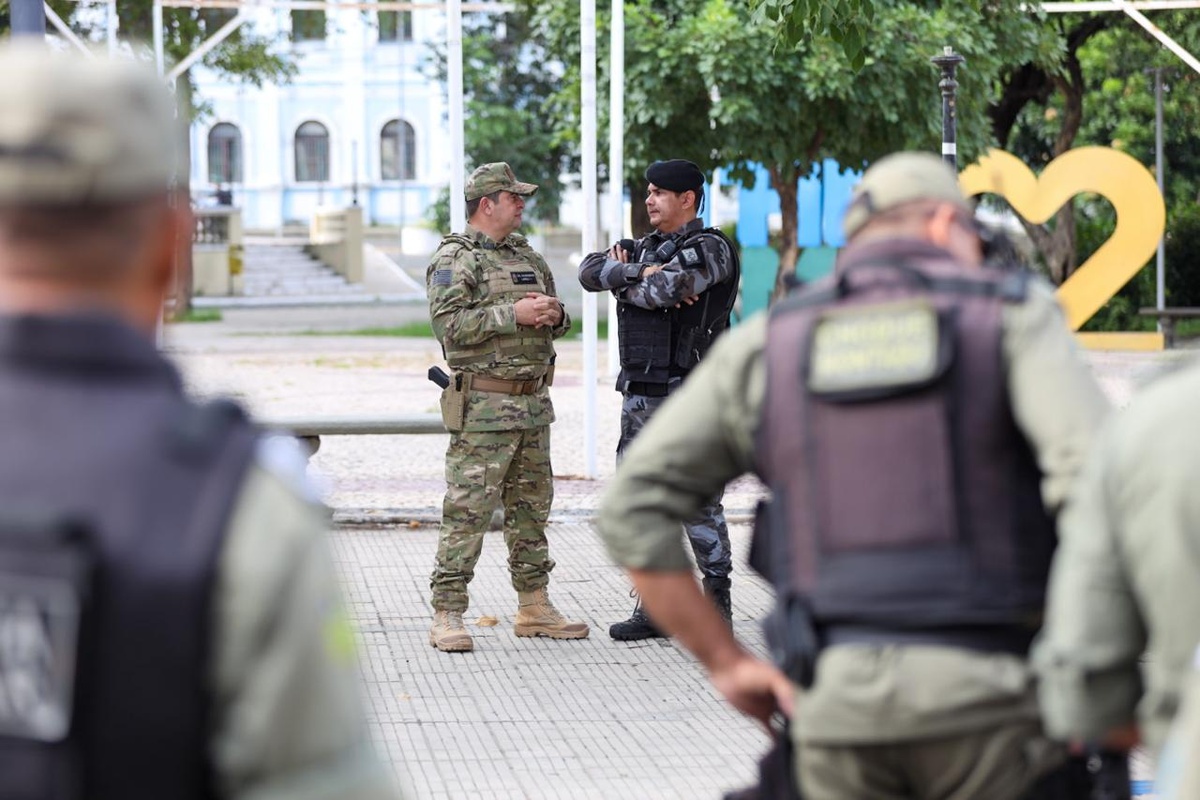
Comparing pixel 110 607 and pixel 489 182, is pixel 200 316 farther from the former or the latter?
pixel 110 607

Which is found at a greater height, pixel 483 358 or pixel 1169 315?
pixel 483 358

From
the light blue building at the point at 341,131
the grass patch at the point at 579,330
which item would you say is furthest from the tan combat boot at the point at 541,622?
the light blue building at the point at 341,131

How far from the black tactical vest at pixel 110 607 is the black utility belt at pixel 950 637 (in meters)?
1.18

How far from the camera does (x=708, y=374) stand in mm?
2969

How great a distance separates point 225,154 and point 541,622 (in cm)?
5667

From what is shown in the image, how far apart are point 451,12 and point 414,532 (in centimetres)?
313

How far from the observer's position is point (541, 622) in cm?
782

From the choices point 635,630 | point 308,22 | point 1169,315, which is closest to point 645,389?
point 635,630

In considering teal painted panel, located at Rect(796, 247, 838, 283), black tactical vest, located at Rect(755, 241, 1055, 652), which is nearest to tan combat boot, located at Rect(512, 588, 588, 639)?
black tactical vest, located at Rect(755, 241, 1055, 652)

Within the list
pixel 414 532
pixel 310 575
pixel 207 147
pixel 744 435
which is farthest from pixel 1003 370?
pixel 207 147

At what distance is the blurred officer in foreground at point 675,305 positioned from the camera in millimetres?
7465

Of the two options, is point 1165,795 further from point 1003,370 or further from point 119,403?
point 119,403

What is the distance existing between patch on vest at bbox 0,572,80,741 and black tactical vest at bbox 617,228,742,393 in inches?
230

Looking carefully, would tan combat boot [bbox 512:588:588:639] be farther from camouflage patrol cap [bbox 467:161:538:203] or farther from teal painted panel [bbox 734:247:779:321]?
teal painted panel [bbox 734:247:779:321]
